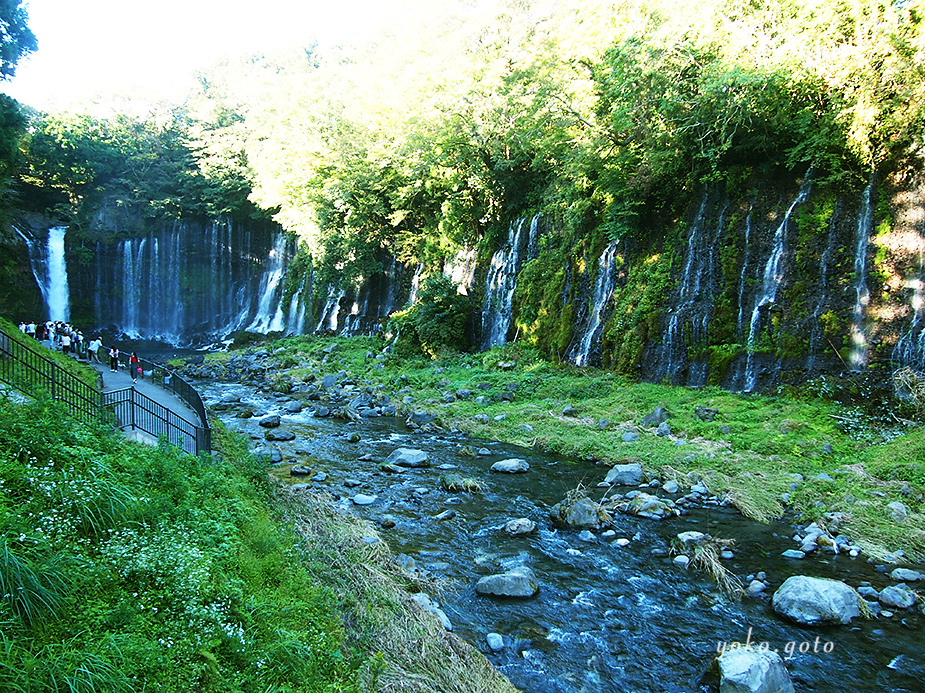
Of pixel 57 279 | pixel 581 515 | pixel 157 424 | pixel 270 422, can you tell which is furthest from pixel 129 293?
pixel 581 515

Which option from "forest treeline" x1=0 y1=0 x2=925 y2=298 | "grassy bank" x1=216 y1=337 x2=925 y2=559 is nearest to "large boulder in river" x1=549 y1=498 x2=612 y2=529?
"grassy bank" x1=216 y1=337 x2=925 y2=559

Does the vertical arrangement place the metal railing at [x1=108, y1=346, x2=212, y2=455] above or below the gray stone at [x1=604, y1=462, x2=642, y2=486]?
above

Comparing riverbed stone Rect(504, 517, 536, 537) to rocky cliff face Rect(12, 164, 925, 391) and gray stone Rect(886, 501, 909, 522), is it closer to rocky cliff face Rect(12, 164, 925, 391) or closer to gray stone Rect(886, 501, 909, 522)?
gray stone Rect(886, 501, 909, 522)

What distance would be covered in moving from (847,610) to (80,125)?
2189 inches

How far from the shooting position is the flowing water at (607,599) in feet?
18.4

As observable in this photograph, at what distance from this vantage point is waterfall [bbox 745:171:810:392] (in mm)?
15031

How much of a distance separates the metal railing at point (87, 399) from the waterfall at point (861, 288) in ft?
48.3

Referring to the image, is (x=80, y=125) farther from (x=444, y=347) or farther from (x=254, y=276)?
(x=444, y=347)

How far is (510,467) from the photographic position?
12.2 metres

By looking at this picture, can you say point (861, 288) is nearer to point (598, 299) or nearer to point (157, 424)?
point (598, 299)

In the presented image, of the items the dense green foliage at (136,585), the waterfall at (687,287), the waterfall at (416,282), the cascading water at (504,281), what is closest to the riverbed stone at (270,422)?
the dense green foliage at (136,585)

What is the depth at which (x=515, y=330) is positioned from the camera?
24828mm

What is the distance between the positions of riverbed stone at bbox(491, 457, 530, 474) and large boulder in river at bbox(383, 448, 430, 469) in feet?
5.38

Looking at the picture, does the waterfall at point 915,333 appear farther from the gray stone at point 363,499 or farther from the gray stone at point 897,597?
the gray stone at point 363,499
